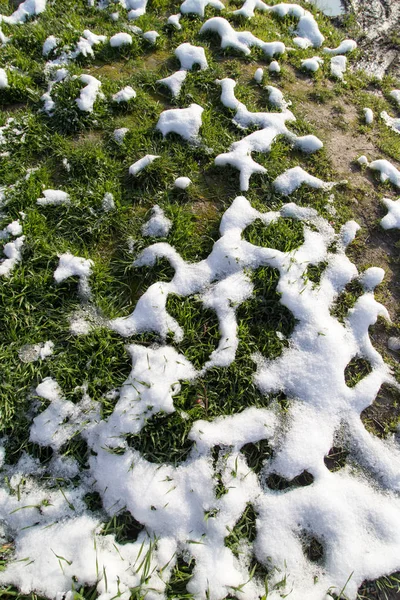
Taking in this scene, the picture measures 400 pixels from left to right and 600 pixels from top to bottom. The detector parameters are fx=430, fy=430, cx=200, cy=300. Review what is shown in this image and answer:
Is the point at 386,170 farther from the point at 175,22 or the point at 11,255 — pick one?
the point at 11,255

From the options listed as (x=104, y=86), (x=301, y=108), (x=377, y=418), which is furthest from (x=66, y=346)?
(x=301, y=108)

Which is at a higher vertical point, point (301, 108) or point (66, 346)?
point (301, 108)

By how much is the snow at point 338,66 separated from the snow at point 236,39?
19.0 inches

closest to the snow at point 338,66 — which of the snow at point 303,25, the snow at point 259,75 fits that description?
the snow at point 303,25

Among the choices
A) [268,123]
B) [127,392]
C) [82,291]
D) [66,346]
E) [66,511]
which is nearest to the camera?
[66,511]

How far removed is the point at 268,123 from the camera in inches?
132

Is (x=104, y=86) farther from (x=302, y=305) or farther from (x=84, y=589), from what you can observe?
(x=84, y=589)

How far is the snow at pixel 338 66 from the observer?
384cm

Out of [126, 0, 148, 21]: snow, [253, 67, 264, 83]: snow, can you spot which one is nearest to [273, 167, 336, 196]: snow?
[253, 67, 264, 83]: snow

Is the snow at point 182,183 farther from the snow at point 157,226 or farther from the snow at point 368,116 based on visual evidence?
the snow at point 368,116

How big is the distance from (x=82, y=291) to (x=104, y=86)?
6.04ft

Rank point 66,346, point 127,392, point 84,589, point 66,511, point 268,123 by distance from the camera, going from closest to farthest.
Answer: point 84,589
point 66,511
point 127,392
point 66,346
point 268,123

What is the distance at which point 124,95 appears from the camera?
3.38 meters

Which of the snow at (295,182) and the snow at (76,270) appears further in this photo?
the snow at (295,182)
